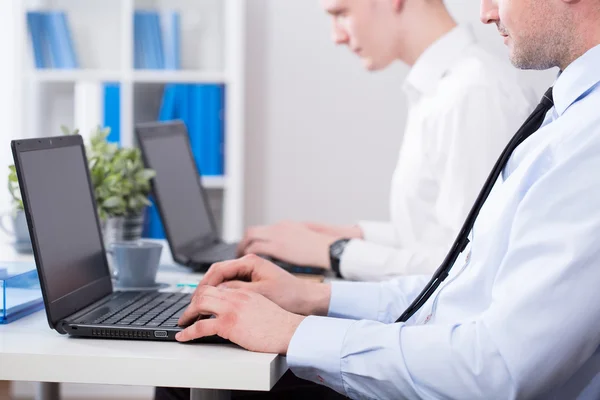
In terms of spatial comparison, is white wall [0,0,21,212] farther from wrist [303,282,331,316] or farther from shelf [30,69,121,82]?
wrist [303,282,331,316]

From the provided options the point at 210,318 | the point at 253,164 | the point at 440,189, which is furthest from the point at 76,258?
the point at 253,164

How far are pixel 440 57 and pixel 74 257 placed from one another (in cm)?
122

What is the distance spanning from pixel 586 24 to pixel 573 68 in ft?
A: 0.24

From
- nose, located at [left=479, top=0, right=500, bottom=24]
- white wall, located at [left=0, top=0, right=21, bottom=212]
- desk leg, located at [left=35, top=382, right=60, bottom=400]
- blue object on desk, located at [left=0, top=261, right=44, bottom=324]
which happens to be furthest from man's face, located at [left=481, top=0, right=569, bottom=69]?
white wall, located at [left=0, top=0, right=21, bottom=212]

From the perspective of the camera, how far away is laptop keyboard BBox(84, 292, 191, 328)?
131 cm

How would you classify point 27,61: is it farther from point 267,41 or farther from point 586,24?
point 586,24

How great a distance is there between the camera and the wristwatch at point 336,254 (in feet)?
6.63

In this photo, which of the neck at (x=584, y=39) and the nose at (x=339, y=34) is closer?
the neck at (x=584, y=39)

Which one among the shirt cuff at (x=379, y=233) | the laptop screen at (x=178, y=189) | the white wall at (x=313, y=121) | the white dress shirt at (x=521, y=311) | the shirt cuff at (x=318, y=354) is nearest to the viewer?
the white dress shirt at (x=521, y=311)

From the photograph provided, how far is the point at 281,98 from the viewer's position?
3.84 meters

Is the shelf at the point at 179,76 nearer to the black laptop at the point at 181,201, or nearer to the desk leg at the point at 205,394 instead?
the black laptop at the point at 181,201

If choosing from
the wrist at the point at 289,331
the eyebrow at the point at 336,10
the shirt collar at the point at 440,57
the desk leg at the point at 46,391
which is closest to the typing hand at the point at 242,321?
the wrist at the point at 289,331

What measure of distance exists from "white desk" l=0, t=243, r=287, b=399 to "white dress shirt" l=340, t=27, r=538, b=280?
82 centimetres

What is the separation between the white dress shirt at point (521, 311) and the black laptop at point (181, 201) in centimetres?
83
